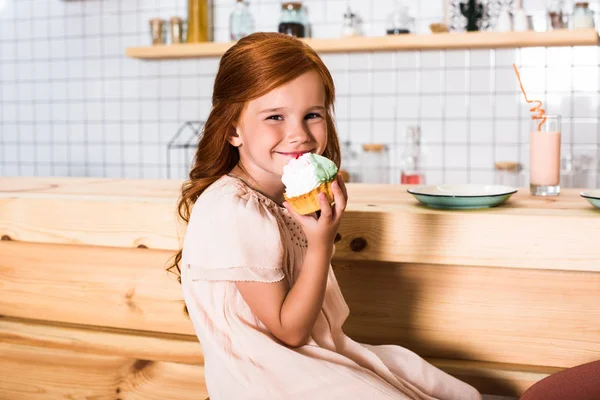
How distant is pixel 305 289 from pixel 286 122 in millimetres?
261

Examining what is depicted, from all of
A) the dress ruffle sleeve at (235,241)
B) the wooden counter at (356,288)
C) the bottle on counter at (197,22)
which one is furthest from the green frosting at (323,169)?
the bottle on counter at (197,22)

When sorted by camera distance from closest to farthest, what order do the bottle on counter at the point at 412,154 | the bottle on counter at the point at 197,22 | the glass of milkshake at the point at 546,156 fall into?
the glass of milkshake at the point at 546,156, the bottle on counter at the point at 412,154, the bottle on counter at the point at 197,22

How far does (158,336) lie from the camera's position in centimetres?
150

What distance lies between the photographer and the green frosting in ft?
3.19

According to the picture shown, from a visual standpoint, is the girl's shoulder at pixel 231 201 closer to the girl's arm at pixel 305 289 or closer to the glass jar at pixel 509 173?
the girl's arm at pixel 305 289

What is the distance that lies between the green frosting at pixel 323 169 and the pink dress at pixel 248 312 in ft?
0.35

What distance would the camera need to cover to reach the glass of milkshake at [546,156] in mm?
1458

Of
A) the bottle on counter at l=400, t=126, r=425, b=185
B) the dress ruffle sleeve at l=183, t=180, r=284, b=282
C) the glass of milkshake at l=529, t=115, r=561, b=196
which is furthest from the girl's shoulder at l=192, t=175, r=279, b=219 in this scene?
the bottle on counter at l=400, t=126, r=425, b=185

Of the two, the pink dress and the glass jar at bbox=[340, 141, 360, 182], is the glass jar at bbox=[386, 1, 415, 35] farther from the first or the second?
the pink dress

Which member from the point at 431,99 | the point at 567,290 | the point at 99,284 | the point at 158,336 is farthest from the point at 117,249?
the point at 431,99

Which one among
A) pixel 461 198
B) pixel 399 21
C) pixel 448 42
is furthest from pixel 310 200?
pixel 399 21

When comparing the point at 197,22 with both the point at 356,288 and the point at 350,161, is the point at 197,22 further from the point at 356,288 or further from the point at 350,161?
the point at 356,288

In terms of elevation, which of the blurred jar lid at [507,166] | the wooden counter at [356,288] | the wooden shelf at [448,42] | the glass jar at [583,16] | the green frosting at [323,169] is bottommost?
the wooden counter at [356,288]

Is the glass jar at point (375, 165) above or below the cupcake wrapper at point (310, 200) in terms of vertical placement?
below
